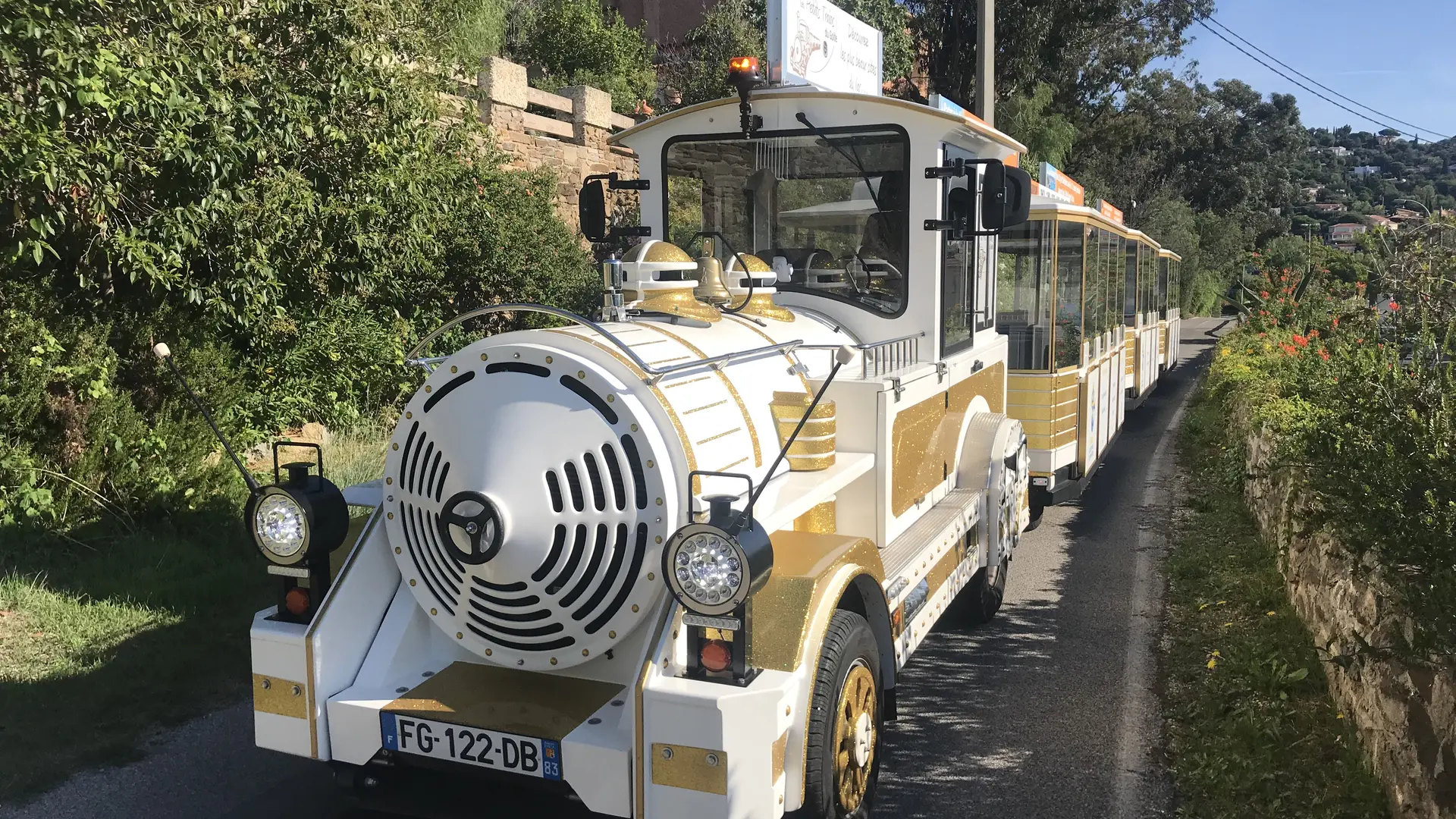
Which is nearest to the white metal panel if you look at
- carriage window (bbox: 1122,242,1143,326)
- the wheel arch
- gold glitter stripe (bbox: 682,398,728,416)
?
gold glitter stripe (bbox: 682,398,728,416)

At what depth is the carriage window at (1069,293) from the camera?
8.75 m

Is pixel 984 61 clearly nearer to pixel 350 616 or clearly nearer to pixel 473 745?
pixel 350 616

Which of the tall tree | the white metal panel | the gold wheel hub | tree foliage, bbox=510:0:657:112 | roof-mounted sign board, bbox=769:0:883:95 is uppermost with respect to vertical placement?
the tall tree

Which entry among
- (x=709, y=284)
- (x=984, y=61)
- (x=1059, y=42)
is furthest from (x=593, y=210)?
(x=1059, y=42)

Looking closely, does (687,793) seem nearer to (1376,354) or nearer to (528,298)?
(1376,354)

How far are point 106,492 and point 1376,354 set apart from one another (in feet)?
24.3

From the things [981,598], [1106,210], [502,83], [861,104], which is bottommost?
[981,598]

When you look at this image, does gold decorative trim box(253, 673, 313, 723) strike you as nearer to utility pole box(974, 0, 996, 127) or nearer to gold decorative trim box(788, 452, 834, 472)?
gold decorative trim box(788, 452, 834, 472)

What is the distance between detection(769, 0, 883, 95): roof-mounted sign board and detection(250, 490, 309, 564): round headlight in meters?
3.13

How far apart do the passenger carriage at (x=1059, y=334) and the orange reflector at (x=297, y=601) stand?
4960 mm

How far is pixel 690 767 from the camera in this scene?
2891mm

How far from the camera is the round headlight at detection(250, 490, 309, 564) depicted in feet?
11.5

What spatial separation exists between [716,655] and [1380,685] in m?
2.54

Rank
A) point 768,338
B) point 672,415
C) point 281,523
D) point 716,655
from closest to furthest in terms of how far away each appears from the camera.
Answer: point 716,655, point 672,415, point 281,523, point 768,338
